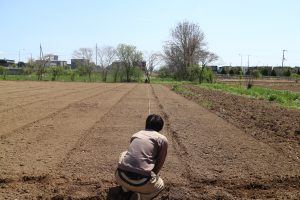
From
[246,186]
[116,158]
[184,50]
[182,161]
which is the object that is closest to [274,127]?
[182,161]

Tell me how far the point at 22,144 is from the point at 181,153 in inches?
153

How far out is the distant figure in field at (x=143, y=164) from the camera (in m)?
5.33

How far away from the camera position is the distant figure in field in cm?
533

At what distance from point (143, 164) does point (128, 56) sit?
91.4 metres

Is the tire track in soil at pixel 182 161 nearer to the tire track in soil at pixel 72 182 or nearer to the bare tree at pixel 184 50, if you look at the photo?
the tire track in soil at pixel 72 182

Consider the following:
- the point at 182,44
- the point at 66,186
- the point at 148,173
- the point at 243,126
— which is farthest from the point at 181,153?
the point at 182,44

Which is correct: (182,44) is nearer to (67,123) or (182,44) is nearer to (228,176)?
(67,123)

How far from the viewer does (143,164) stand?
17.5ft

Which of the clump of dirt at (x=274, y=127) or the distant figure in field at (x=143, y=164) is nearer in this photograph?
the distant figure in field at (x=143, y=164)

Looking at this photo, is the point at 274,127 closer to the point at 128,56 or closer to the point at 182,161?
the point at 182,161

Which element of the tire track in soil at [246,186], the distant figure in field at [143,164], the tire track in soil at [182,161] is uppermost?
the distant figure in field at [143,164]

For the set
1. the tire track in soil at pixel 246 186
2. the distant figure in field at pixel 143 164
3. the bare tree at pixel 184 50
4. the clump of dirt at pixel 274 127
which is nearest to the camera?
the distant figure in field at pixel 143 164

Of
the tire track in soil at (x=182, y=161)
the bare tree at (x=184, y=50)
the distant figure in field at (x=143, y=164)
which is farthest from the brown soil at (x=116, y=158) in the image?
the bare tree at (x=184, y=50)

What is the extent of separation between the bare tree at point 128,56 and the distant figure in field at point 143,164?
87.7 m
